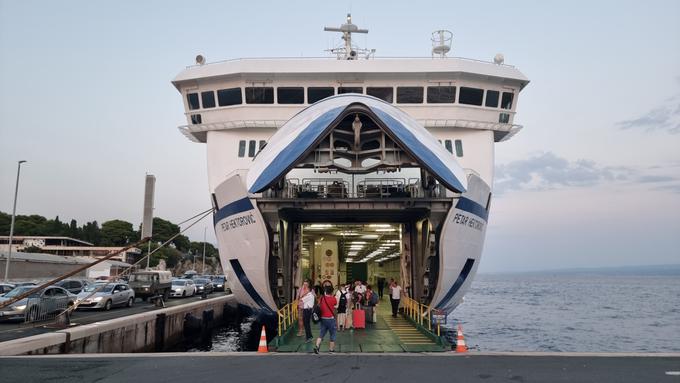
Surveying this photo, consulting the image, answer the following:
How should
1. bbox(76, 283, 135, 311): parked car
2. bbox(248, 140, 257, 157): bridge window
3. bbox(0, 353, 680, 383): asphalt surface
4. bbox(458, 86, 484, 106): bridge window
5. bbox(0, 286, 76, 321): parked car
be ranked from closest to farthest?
bbox(0, 353, 680, 383): asphalt surface → bbox(0, 286, 76, 321): parked car → bbox(248, 140, 257, 157): bridge window → bbox(458, 86, 484, 106): bridge window → bbox(76, 283, 135, 311): parked car

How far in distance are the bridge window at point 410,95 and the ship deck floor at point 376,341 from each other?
8394 millimetres

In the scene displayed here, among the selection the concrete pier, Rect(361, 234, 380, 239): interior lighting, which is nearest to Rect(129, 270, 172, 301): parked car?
the concrete pier

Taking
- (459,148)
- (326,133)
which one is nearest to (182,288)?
(459,148)

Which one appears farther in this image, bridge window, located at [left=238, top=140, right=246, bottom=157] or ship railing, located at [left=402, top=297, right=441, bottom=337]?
bridge window, located at [left=238, top=140, right=246, bottom=157]

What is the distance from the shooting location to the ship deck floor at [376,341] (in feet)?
39.4

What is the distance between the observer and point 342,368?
9250 mm

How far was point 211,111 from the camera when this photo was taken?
67.0 ft

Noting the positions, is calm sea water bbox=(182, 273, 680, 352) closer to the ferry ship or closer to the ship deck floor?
the ferry ship

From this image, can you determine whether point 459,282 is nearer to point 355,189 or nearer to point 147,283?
point 355,189

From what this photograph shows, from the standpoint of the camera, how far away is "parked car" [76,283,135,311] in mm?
23391

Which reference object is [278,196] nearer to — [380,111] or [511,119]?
[380,111]

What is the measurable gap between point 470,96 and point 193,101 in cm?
1115

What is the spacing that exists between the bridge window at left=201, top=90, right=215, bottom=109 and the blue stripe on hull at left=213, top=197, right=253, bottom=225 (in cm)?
521

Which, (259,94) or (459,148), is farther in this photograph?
(259,94)
